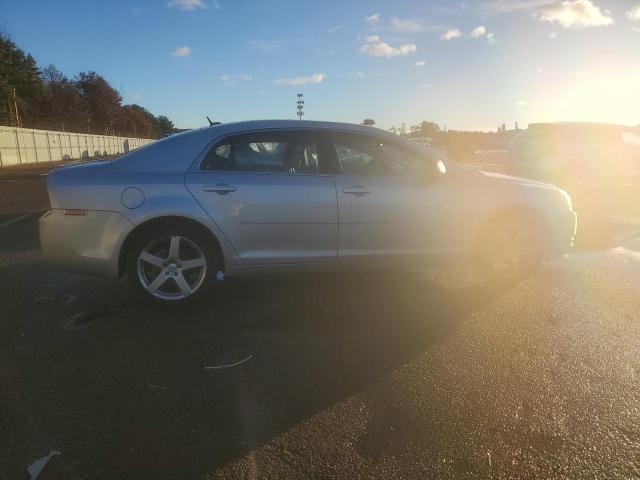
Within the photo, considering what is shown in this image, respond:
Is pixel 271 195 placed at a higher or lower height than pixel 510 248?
higher

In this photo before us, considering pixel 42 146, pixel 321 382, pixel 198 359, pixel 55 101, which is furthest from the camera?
pixel 55 101

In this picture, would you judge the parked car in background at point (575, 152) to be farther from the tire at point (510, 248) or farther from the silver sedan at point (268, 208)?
the silver sedan at point (268, 208)

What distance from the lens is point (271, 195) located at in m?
4.32

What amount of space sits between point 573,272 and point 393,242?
2.56 metres

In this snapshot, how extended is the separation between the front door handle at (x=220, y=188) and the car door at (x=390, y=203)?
0.94 metres

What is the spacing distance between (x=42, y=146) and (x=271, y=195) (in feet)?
128

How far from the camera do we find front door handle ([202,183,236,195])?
421 centimetres

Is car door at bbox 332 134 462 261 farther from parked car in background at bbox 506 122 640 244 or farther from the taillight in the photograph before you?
parked car in background at bbox 506 122 640 244

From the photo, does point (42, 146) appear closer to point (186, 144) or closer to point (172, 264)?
point (186, 144)

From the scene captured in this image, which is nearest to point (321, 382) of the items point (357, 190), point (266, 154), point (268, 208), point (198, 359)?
point (198, 359)

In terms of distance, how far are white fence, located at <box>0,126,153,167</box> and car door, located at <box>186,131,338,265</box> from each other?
80.6 ft

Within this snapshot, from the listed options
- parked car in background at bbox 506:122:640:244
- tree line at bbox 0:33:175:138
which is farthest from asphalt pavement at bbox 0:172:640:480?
tree line at bbox 0:33:175:138

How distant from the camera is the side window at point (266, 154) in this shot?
14.3 feet

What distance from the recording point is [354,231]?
4551 millimetres
